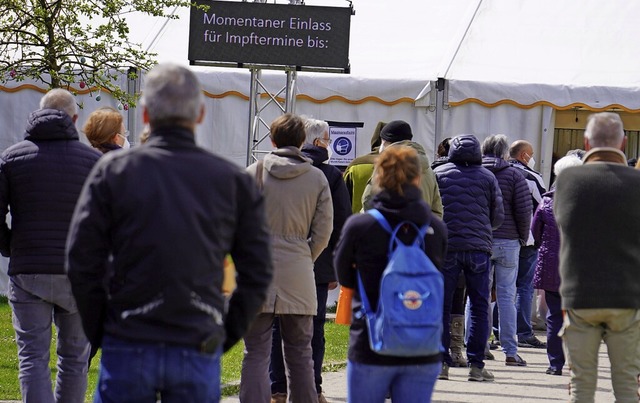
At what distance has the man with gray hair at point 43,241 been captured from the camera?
6.29 m

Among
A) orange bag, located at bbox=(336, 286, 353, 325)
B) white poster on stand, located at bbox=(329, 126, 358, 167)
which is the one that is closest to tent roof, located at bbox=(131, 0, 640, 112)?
white poster on stand, located at bbox=(329, 126, 358, 167)

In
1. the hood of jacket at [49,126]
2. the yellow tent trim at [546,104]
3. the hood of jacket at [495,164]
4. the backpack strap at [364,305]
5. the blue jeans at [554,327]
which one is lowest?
the blue jeans at [554,327]

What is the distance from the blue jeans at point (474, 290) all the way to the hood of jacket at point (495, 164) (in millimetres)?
1536

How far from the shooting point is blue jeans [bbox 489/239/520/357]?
11125 mm

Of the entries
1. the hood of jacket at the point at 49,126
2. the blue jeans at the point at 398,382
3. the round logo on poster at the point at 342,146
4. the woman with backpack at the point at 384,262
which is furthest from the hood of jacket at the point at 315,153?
the round logo on poster at the point at 342,146

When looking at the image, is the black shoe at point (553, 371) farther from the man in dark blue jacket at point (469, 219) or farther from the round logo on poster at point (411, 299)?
the round logo on poster at point (411, 299)

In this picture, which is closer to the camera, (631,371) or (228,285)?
(228,285)

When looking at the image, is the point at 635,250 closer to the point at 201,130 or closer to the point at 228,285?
the point at 228,285

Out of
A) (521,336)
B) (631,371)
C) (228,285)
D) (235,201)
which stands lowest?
(521,336)

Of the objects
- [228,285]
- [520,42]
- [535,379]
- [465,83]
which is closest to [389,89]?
[465,83]

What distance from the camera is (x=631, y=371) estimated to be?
6.25 m

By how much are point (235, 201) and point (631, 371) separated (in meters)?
3.00

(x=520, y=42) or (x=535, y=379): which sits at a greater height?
(x=520, y=42)

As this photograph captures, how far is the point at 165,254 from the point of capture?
3861mm
